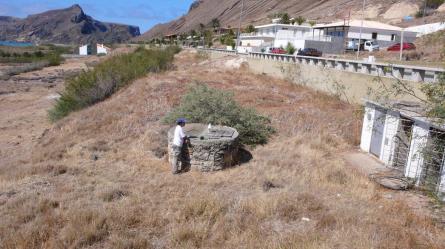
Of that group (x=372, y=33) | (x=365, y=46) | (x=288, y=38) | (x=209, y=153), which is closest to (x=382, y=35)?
(x=372, y=33)

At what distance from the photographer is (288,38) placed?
5547 cm

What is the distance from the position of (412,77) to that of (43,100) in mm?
25869

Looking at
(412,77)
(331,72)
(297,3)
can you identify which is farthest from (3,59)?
(297,3)

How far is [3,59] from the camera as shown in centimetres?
8362

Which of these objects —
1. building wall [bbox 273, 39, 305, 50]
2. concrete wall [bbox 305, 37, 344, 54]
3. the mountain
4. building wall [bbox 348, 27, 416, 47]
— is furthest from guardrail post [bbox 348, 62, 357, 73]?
the mountain

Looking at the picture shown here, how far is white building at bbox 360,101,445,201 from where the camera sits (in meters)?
7.24

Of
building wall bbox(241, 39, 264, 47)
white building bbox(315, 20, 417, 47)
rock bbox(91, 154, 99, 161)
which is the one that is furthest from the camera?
building wall bbox(241, 39, 264, 47)

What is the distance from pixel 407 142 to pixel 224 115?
5.19 metres

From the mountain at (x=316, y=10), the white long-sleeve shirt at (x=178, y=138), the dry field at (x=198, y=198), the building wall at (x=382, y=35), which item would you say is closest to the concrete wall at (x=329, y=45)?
the building wall at (x=382, y=35)

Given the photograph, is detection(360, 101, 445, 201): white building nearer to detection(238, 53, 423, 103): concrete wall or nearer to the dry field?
the dry field

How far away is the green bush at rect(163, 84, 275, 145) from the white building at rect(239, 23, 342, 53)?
37.2m

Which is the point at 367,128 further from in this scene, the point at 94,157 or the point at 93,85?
the point at 93,85

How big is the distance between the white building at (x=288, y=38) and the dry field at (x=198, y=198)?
3563 cm

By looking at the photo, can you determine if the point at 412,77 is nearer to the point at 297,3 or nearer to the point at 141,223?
the point at 141,223
